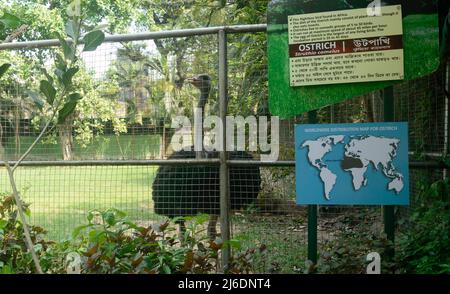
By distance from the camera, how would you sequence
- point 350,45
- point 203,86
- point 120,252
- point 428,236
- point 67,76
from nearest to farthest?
1. point 67,76
2. point 120,252
3. point 350,45
4. point 428,236
5. point 203,86

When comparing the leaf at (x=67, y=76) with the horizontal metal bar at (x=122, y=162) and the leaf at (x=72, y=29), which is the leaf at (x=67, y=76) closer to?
the leaf at (x=72, y=29)

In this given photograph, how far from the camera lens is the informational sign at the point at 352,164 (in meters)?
2.98

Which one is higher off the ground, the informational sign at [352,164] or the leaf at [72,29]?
the leaf at [72,29]

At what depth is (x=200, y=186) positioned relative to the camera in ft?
12.4

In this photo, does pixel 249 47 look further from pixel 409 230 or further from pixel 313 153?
pixel 409 230

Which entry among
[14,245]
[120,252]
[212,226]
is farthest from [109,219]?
[212,226]

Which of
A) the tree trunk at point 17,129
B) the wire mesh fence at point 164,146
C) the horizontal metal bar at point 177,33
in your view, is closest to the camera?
the horizontal metal bar at point 177,33

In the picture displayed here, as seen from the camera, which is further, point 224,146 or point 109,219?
point 224,146

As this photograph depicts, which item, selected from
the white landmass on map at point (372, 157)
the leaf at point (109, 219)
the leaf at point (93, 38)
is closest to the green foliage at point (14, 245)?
the leaf at point (109, 219)

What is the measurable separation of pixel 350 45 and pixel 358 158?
2.21 feet

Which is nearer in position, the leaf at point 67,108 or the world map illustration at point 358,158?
the leaf at point 67,108

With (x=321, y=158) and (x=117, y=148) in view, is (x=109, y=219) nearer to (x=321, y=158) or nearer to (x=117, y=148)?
(x=117, y=148)

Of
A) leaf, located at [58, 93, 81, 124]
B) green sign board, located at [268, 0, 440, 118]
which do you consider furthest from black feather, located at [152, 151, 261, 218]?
leaf, located at [58, 93, 81, 124]

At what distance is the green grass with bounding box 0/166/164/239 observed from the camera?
3.88 m
